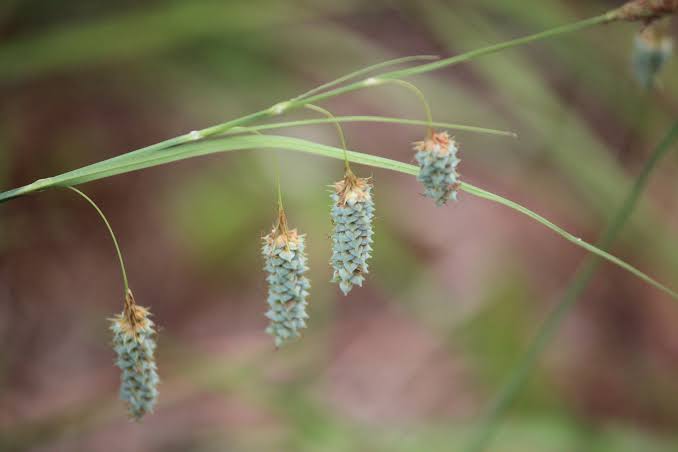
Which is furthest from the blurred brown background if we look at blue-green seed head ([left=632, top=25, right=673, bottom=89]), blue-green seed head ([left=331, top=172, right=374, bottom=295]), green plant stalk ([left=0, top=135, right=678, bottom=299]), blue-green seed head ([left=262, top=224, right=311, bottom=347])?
green plant stalk ([left=0, top=135, right=678, bottom=299])

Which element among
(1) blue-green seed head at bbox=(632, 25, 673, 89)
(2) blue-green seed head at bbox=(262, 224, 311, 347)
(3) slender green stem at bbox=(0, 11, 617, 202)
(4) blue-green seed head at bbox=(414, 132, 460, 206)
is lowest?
(2) blue-green seed head at bbox=(262, 224, 311, 347)

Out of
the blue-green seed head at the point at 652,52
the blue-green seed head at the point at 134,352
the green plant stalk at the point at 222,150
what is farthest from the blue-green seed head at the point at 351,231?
the blue-green seed head at the point at 652,52

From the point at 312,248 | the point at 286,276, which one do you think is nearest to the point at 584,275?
the point at 286,276

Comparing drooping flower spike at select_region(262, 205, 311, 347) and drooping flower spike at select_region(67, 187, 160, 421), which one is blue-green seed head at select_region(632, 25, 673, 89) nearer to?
drooping flower spike at select_region(262, 205, 311, 347)

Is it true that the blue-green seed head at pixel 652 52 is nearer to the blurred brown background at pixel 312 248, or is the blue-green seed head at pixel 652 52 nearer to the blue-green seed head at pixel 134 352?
the blurred brown background at pixel 312 248

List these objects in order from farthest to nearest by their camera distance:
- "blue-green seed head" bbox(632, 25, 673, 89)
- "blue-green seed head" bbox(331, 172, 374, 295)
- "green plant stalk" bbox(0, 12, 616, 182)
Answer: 1. "blue-green seed head" bbox(632, 25, 673, 89)
2. "blue-green seed head" bbox(331, 172, 374, 295)
3. "green plant stalk" bbox(0, 12, 616, 182)

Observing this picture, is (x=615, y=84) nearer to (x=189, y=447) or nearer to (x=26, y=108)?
(x=189, y=447)

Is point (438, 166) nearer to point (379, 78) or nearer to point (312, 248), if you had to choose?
point (379, 78)
